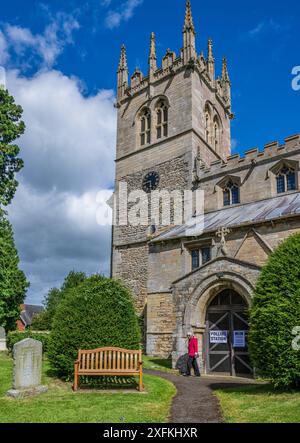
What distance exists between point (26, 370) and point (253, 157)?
1871cm

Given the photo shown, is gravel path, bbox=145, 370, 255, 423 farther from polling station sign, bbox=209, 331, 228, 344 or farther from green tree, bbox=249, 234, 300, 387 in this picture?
polling station sign, bbox=209, 331, 228, 344

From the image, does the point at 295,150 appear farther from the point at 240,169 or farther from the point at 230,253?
the point at 230,253

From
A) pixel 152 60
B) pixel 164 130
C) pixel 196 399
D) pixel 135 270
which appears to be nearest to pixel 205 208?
pixel 135 270

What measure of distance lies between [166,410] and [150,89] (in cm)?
2693

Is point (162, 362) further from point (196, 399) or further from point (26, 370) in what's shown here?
point (26, 370)

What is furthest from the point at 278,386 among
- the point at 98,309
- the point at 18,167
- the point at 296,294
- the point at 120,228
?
the point at 120,228

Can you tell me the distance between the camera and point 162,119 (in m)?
29.8

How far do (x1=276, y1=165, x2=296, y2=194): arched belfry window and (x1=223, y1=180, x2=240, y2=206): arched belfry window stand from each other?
2.57 meters

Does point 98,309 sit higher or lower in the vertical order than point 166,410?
higher

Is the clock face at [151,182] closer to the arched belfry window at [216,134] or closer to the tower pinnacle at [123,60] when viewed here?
Answer: the arched belfry window at [216,134]

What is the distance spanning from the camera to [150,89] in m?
30.6

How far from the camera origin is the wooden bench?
9.62 metres

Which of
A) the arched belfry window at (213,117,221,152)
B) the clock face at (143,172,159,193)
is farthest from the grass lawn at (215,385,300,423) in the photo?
the arched belfry window at (213,117,221,152)
